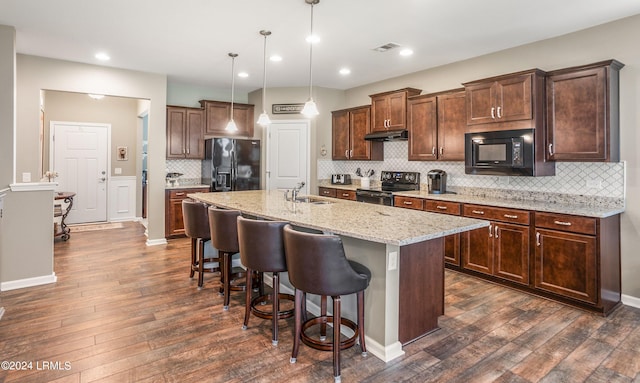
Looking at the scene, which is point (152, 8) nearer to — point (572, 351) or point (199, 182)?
point (199, 182)

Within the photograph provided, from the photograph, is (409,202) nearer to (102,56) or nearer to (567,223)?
(567,223)

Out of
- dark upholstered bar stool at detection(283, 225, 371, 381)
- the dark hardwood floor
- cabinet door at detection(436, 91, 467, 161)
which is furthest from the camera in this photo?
cabinet door at detection(436, 91, 467, 161)

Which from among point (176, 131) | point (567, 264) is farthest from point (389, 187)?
point (176, 131)

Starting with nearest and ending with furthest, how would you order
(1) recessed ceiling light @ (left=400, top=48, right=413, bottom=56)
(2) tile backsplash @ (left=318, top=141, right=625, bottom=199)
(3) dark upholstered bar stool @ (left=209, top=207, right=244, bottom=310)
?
(3) dark upholstered bar stool @ (left=209, top=207, right=244, bottom=310) → (2) tile backsplash @ (left=318, top=141, right=625, bottom=199) → (1) recessed ceiling light @ (left=400, top=48, right=413, bottom=56)

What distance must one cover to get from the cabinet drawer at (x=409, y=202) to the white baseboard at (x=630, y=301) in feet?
7.06

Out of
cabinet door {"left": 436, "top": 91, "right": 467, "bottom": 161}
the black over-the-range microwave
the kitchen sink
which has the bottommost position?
the kitchen sink

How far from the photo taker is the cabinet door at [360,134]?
19.9 ft

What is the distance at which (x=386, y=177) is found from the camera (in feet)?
19.6

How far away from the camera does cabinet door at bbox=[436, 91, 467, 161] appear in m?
4.60

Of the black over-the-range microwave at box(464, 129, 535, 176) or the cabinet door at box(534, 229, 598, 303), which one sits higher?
the black over-the-range microwave at box(464, 129, 535, 176)

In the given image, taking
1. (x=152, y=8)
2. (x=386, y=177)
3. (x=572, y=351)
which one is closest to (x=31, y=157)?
(x=152, y=8)

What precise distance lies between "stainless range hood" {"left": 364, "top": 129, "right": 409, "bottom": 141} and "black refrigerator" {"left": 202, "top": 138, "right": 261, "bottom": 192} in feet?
6.91

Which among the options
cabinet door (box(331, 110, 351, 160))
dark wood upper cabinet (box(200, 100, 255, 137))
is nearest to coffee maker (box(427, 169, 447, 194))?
cabinet door (box(331, 110, 351, 160))

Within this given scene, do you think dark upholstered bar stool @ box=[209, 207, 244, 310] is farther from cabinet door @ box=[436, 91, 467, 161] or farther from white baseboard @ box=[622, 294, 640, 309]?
white baseboard @ box=[622, 294, 640, 309]
